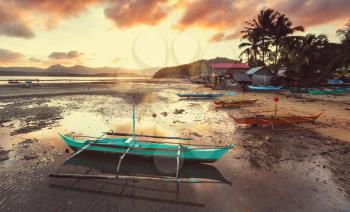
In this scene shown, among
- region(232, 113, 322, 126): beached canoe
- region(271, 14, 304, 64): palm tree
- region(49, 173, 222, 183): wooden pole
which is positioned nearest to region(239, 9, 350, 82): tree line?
region(271, 14, 304, 64): palm tree

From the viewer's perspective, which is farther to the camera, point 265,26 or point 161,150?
point 265,26

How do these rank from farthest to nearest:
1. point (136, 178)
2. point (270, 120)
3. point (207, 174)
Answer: point (270, 120), point (207, 174), point (136, 178)

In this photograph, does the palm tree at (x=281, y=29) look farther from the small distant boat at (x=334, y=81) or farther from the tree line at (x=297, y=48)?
the small distant boat at (x=334, y=81)

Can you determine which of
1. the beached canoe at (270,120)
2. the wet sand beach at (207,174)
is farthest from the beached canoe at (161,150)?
the beached canoe at (270,120)

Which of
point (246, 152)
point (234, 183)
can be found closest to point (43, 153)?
point (234, 183)

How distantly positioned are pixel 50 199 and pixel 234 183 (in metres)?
6.38

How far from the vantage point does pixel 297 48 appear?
38.3 m

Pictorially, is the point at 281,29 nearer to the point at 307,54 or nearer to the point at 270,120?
the point at 307,54

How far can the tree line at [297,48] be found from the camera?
33.5 metres

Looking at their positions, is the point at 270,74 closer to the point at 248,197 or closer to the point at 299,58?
the point at 299,58

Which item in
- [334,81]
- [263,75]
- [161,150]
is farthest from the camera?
[263,75]

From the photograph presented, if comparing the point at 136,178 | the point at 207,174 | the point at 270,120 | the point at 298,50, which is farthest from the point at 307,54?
the point at 136,178

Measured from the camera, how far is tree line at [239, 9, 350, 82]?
3352 cm

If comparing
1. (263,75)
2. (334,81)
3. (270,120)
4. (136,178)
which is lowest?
(136,178)
